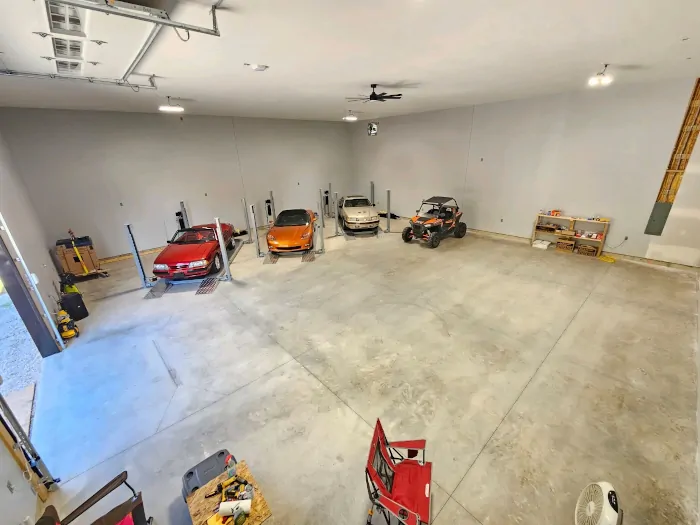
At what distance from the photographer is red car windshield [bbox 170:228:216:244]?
265 inches

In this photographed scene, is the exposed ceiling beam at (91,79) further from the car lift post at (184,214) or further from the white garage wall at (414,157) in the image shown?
the white garage wall at (414,157)

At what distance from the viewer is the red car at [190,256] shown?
5.95m

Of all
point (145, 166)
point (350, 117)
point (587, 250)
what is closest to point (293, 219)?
point (350, 117)

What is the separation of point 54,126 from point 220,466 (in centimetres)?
857

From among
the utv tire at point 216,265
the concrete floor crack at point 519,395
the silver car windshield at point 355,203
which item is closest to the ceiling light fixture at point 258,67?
the utv tire at point 216,265

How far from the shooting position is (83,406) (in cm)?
331

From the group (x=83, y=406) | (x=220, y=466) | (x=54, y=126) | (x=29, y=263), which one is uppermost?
(x=54, y=126)

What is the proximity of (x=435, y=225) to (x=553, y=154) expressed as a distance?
327cm

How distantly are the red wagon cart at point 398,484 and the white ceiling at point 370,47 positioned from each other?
3.48 m

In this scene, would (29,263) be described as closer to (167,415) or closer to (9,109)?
(167,415)

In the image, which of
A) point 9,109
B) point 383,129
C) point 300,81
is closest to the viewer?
point 300,81

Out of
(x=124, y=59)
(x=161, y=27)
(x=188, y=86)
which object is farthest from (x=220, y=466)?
(x=188, y=86)

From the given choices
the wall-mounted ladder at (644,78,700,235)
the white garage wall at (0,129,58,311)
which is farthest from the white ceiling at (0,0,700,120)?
the white garage wall at (0,129,58,311)

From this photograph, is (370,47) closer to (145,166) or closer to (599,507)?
(599,507)
